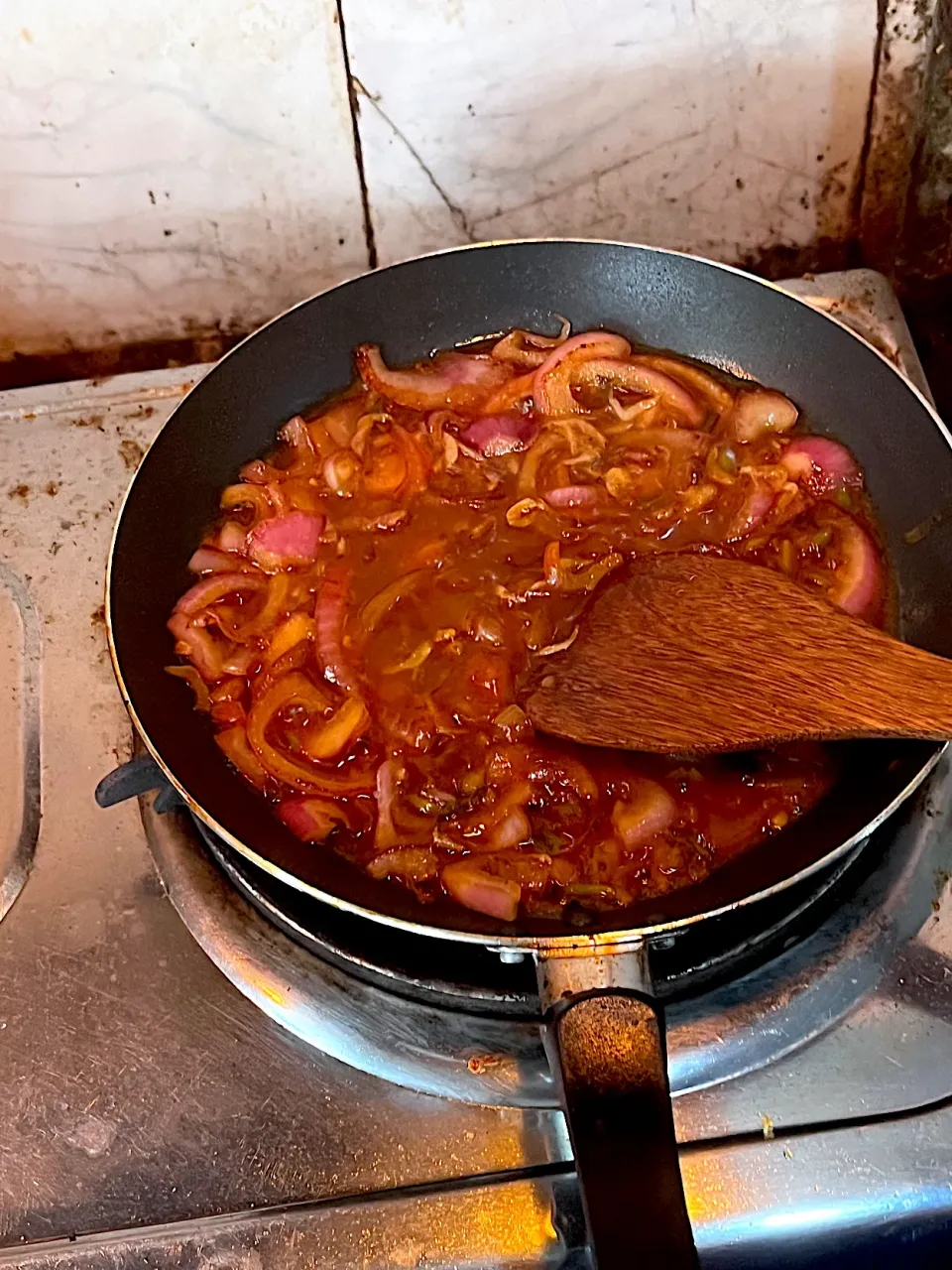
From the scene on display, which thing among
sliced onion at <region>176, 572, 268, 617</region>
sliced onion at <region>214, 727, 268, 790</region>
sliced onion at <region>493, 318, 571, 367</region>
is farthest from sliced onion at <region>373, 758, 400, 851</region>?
sliced onion at <region>493, 318, 571, 367</region>

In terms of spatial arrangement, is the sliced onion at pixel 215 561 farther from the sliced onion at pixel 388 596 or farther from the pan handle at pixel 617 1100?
the pan handle at pixel 617 1100

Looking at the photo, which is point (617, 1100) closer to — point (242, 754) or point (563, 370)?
point (242, 754)

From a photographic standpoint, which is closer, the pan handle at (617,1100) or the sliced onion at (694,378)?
the pan handle at (617,1100)

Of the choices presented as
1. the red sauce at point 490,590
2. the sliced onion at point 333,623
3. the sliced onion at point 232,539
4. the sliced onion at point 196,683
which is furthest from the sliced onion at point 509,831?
the sliced onion at point 232,539

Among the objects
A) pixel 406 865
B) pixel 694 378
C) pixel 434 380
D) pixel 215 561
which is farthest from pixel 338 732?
pixel 694 378

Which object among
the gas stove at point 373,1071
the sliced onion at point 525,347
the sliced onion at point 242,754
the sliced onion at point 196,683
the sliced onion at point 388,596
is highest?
the sliced onion at point 525,347

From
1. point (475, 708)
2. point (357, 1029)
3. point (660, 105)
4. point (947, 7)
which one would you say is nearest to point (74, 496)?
point (475, 708)

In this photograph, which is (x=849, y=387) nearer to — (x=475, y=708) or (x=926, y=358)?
(x=926, y=358)
